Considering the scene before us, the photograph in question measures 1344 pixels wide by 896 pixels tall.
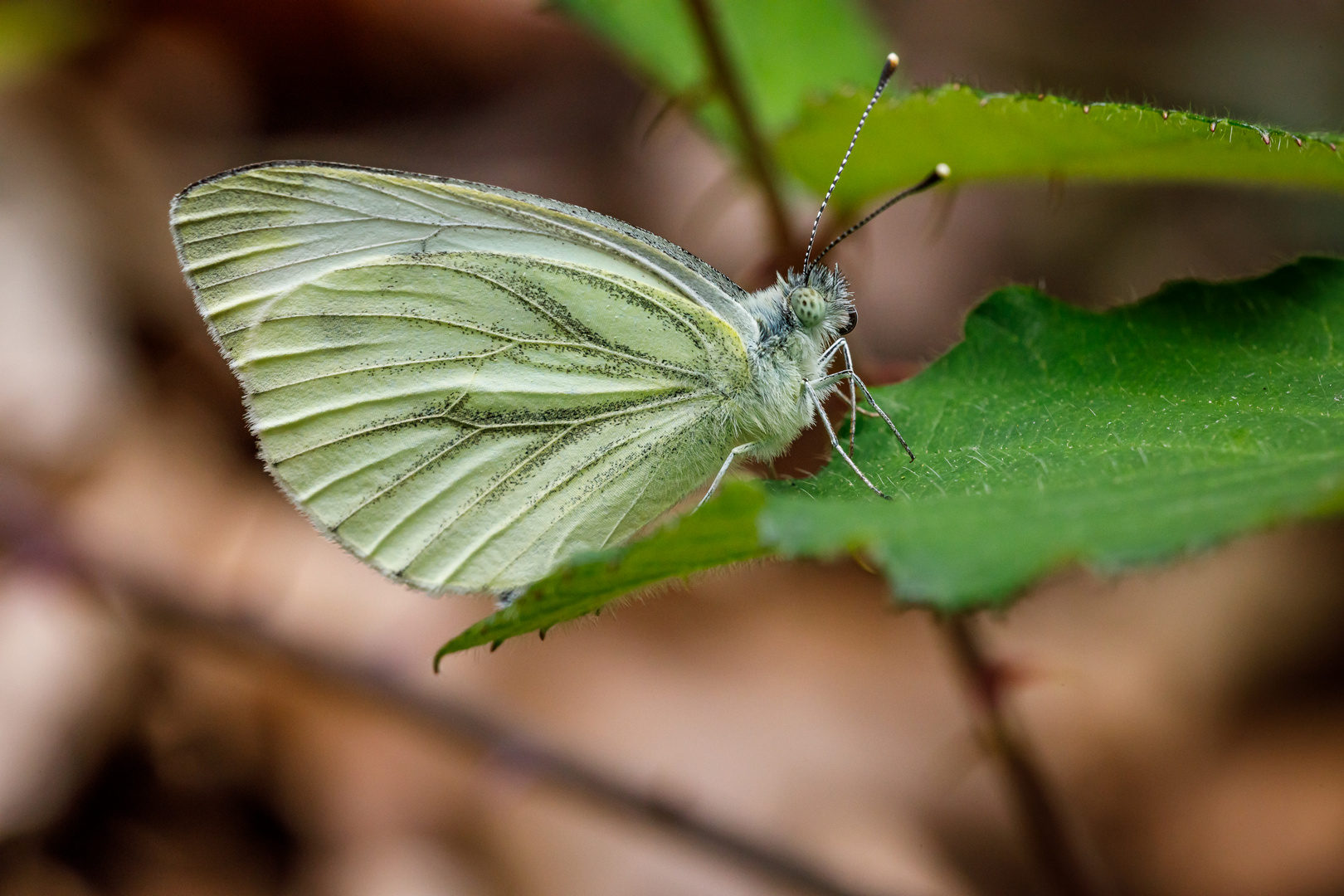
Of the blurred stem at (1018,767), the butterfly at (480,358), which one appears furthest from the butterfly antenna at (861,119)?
the blurred stem at (1018,767)


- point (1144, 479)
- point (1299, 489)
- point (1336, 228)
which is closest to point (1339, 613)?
point (1336, 228)

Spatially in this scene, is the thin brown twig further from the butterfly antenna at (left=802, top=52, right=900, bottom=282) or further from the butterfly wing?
the butterfly antenna at (left=802, top=52, right=900, bottom=282)

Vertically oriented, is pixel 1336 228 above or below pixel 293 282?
above

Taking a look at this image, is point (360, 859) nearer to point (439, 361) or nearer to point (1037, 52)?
point (439, 361)

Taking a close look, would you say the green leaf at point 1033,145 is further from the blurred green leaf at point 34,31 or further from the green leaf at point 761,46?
the blurred green leaf at point 34,31

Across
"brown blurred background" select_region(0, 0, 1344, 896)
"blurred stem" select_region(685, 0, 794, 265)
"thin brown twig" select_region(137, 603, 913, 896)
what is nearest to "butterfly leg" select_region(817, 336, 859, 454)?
"brown blurred background" select_region(0, 0, 1344, 896)

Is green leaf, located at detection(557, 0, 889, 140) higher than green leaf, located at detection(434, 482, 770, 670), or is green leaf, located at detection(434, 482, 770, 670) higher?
green leaf, located at detection(557, 0, 889, 140)
